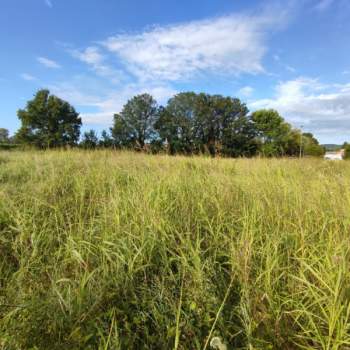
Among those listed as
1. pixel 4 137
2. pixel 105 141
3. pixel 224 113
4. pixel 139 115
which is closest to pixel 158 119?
pixel 139 115

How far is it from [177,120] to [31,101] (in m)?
24.5

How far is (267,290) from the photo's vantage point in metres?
1.20

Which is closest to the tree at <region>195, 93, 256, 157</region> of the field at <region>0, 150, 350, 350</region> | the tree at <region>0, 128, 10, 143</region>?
the tree at <region>0, 128, 10, 143</region>

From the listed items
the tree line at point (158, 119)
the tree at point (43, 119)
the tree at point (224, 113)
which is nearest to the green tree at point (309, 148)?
the tree line at point (158, 119)

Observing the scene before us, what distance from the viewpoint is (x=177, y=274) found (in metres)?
1.36

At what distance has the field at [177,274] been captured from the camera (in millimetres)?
1027

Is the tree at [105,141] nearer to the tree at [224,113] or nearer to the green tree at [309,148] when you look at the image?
the green tree at [309,148]

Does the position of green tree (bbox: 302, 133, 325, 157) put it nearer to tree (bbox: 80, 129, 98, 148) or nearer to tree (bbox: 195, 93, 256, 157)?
tree (bbox: 80, 129, 98, 148)

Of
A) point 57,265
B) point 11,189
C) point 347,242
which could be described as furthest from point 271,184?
point 11,189

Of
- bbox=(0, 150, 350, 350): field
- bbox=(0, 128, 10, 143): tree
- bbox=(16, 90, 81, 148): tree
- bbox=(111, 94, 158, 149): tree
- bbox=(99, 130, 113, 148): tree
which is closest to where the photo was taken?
bbox=(0, 150, 350, 350): field

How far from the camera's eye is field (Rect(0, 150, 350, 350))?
1027mm

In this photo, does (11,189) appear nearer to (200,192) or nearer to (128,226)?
(128,226)

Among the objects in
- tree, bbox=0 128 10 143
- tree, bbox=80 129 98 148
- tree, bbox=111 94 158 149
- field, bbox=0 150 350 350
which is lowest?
field, bbox=0 150 350 350

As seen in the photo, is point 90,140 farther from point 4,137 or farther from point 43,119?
point 4,137
